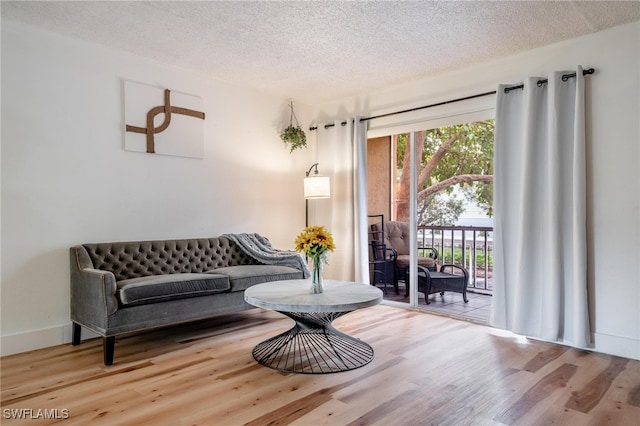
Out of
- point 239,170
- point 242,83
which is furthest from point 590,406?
point 242,83

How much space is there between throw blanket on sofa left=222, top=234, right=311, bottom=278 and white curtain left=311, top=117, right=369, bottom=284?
821 mm

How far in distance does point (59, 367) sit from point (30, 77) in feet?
7.56

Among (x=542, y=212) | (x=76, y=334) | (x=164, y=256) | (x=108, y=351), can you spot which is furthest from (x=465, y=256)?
(x=76, y=334)

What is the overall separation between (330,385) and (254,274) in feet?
5.08

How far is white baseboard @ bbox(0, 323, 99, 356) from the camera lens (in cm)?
315

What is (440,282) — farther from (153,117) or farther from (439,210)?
(153,117)

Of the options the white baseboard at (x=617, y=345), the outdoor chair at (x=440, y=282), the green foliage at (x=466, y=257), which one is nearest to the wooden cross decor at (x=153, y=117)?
the outdoor chair at (x=440, y=282)

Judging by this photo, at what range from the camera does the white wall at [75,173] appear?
3.24 m

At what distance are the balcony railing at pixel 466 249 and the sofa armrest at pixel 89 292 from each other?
328 centimetres

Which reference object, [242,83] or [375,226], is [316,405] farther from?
[242,83]

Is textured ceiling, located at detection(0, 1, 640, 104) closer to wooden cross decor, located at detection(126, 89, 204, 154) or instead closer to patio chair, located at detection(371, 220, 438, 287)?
wooden cross decor, located at detection(126, 89, 204, 154)

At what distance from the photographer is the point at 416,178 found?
15.4 ft

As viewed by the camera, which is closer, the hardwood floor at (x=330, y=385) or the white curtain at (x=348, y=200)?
the hardwood floor at (x=330, y=385)

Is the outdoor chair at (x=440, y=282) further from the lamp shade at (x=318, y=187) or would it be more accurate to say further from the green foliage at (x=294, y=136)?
the green foliage at (x=294, y=136)
